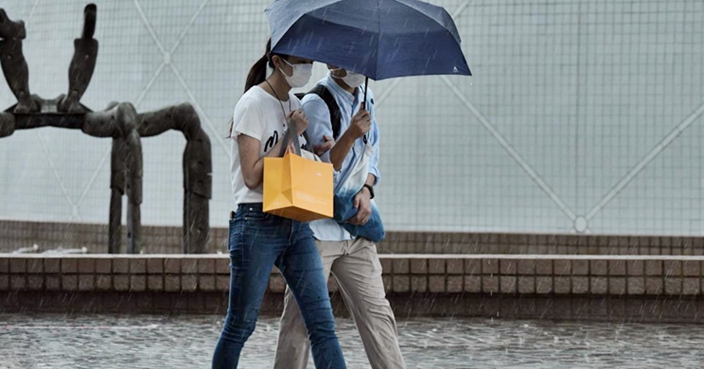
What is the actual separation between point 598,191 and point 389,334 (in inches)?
387

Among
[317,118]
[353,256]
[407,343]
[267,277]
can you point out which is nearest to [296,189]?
[267,277]

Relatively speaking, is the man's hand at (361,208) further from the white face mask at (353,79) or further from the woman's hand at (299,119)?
the woman's hand at (299,119)

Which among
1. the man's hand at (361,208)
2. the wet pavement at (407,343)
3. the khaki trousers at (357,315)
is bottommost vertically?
the wet pavement at (407,343)

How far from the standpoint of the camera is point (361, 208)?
623 centimetres

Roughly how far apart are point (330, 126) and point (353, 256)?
1.79 feet

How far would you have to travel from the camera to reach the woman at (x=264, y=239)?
18.9ft

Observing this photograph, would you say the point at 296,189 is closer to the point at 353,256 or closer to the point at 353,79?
the point at 353,79

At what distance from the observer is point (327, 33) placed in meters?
5.86

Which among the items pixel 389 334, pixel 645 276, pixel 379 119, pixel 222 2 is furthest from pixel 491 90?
pixel 389 334

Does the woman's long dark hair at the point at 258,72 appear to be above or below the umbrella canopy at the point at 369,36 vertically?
below

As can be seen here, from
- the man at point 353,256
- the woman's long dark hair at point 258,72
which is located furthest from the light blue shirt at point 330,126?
the woman's long dark hair at point 258,72

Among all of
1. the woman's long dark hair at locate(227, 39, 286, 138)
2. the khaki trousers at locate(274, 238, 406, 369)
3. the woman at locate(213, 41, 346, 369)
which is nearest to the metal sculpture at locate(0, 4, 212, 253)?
the khaki trousers at locate(274, 238, 406, 369)

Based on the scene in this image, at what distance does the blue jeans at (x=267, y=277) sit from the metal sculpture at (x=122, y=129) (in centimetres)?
683

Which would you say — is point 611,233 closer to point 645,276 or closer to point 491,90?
point 491,90
